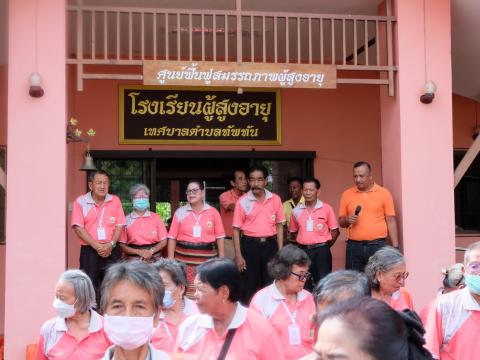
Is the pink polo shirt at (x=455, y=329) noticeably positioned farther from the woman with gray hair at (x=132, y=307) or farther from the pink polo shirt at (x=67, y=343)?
the pink polo shirt at (x=67, y=343)

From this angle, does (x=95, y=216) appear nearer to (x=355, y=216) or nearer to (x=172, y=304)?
(x=355, y=216)

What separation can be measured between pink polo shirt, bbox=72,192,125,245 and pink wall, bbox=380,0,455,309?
2842mm

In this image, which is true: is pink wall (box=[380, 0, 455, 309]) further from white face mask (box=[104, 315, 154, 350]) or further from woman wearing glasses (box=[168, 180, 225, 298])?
white face mask (box=[104, 315, 154, 350])

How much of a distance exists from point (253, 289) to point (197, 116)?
2.73 meters

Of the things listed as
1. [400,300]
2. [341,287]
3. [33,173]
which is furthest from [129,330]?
[33,173]

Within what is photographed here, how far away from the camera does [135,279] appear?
8.70ft

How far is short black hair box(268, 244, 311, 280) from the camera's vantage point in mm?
4562

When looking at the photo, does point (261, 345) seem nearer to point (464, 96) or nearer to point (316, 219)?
point (316, 219)

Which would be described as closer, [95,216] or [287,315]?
[287,315]

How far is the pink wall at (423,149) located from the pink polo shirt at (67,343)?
3681 mm

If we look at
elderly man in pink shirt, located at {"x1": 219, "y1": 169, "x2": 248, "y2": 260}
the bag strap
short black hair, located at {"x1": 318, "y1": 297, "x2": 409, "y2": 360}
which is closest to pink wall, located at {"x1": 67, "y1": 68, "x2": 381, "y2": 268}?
elderly man in pink shirt, located at {"x1": 219, "y1": 169, "x2": 248, "y2": 260}

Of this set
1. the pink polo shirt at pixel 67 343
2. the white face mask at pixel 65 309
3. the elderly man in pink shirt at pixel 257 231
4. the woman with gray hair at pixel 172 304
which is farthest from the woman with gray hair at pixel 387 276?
the elderly man in pink shirt at pixel 257 231

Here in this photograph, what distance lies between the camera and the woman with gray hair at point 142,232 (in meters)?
6.89

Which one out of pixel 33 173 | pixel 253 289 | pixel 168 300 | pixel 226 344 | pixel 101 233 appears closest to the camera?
pixel 226 344
